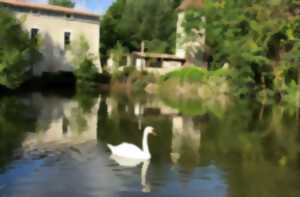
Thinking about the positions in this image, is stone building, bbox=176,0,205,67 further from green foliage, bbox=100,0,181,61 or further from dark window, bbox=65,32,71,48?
dark window, bbox=65,32,71,48

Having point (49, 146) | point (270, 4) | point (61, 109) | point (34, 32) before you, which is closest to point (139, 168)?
point (49, 146)

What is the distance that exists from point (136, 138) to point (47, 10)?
3634cm

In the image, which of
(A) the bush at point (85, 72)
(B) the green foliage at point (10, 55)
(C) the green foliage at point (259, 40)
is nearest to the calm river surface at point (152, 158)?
(B) the green foliage at point (10, 55)

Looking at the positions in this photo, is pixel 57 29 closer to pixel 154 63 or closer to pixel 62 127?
pixel 154 63

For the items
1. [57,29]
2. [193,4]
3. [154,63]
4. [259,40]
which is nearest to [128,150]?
[259,40]

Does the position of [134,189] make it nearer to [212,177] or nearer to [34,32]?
[212,177]

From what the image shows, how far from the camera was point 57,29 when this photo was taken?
1823 inches

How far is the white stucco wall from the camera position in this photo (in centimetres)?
4481

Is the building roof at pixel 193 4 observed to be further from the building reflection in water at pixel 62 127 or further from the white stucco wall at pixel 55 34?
the building reflection in water at pixel 62 127

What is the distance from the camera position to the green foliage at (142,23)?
60.8 metres

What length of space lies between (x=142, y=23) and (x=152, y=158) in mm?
57184

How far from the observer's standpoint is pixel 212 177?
9375mm

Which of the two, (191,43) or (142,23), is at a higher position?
(142,23)

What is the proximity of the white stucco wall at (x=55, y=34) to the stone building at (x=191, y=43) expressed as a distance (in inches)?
507
